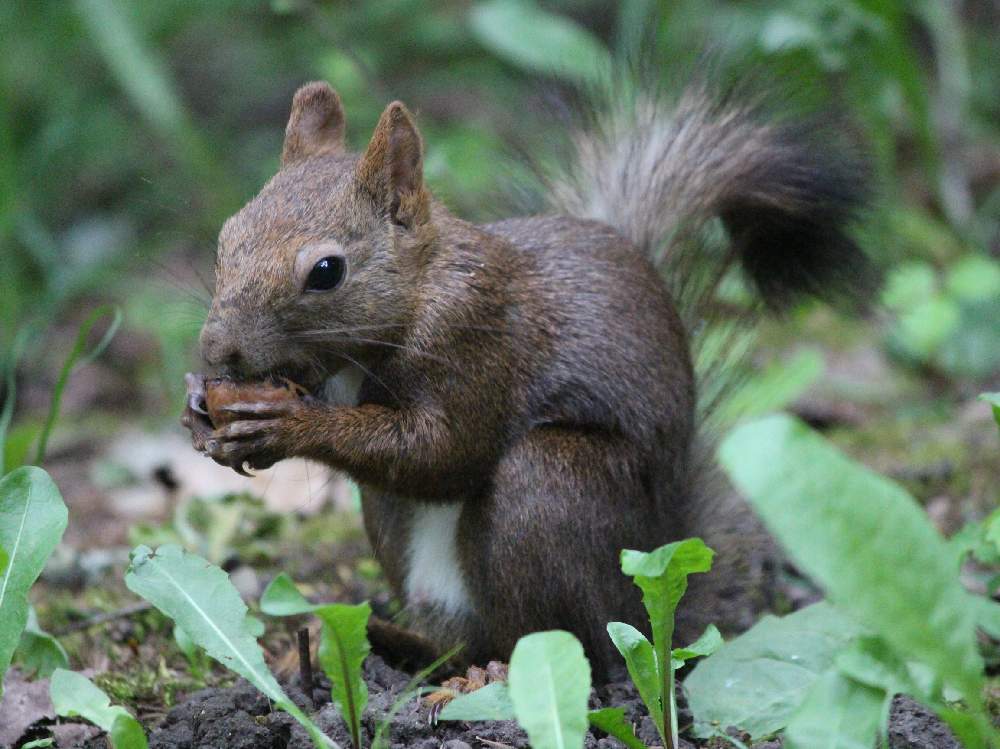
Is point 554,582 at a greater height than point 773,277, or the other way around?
point 773,277

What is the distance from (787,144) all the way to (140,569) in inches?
81.1

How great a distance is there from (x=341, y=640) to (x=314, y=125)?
5.28ft

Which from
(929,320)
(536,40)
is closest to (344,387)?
(929,320)

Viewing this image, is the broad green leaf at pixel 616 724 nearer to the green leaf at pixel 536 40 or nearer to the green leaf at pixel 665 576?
the green leaf at pixel 665 576

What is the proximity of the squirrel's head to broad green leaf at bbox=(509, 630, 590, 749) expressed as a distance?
1.01m

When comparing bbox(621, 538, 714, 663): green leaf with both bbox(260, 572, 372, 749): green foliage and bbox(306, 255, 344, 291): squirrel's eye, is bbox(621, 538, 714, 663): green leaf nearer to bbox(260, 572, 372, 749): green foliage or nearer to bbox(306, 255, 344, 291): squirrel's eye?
bbox(260, 572, 372, 749): green foliage

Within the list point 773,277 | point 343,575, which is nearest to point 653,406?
point 773,277

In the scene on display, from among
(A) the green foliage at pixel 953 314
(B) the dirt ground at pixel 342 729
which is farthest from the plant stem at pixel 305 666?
(A) the green foliage at pixel 953 314

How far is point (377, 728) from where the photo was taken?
248 cm

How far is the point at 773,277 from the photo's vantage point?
3635mm

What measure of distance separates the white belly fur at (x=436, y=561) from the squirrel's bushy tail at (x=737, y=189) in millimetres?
972

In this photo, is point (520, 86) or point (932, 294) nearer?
point (932, 294)

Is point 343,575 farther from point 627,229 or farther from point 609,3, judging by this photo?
point 609,3

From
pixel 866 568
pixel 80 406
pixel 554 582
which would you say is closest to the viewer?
pixel 866 568
